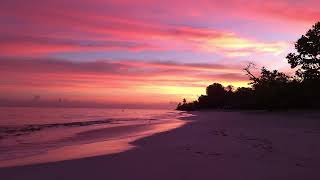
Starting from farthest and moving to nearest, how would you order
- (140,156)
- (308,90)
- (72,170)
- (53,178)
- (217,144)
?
(308,90) → (217,144) → (140,156) → (72,170) → (53,178)

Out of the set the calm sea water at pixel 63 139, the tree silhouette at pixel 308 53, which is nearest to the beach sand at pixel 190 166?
the calm sea water at pixel 63 139

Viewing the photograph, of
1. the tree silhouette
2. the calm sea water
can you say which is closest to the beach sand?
the calm sea water

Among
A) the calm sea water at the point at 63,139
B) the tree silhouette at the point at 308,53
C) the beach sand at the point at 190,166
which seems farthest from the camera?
the tree silhouette at the point at 308,53

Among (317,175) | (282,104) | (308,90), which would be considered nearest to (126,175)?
(317,175)

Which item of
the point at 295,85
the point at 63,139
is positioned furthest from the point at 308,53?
the point at 63,139

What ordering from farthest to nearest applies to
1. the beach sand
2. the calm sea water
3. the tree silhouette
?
the tree silhouette → the calm sea water → the beach sand

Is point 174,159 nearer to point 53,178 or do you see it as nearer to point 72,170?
point 72,170

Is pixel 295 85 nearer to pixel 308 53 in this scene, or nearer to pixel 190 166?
pixel 308 53

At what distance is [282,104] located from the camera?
44.3m

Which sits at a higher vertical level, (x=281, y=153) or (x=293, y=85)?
(x=293, y=85)

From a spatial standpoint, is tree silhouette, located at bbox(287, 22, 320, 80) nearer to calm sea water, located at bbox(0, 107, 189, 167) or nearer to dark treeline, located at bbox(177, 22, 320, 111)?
dark treeline, located at bbox(177, 22, 320, 111)

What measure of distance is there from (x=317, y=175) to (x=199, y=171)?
2.02 m

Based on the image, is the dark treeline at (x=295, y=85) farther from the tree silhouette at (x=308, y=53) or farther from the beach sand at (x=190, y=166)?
the beach sand at (x=190, y=166)

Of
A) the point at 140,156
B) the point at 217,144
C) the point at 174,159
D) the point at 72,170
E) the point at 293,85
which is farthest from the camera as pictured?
the point at 293,85
